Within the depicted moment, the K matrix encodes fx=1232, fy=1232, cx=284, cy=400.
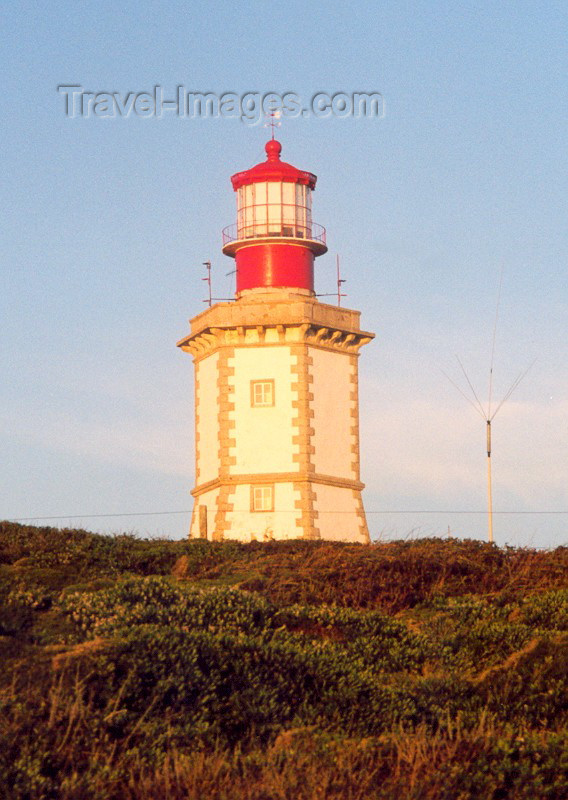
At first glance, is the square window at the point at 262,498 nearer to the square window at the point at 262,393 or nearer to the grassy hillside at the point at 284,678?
the square window at the point at 262,393

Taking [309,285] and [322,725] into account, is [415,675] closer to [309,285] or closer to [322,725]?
[322,725]

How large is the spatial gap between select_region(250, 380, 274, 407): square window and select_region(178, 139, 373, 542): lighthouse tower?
0.10 ft

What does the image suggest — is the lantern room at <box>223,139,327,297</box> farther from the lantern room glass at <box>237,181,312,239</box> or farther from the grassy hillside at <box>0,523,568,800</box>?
the grassy hillside at <box>0,523,568,800</box>

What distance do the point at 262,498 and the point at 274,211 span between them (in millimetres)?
9162

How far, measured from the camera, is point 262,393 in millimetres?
36469

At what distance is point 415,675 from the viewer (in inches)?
541

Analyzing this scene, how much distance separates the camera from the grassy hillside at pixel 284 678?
10148mm

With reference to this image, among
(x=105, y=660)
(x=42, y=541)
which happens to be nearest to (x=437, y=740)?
(x=105, y=660)

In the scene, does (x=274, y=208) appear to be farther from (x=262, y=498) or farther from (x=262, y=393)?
(x=262, y=498)

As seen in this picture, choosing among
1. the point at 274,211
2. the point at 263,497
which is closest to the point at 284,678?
the point at 263,497

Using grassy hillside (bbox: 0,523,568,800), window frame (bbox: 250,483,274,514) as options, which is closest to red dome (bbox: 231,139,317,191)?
window frame (bbox: 250,483,274,514)

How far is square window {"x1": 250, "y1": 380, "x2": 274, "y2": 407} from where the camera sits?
36.4 metres

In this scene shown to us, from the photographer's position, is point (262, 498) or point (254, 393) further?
point (254, 393)

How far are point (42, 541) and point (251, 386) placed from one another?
1794 centimetres
